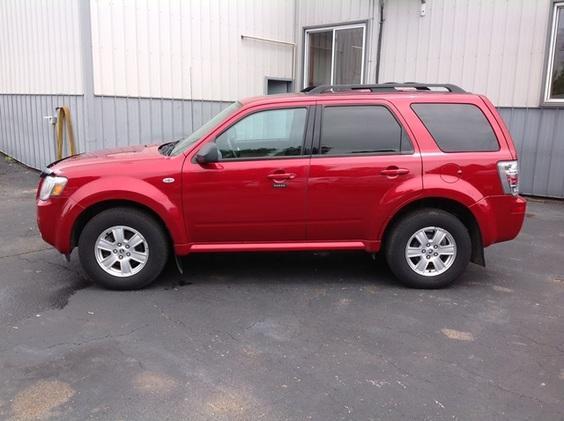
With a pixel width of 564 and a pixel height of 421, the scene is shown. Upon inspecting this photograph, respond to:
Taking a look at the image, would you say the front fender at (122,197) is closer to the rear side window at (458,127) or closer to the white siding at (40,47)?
the rear side window at (458,127)

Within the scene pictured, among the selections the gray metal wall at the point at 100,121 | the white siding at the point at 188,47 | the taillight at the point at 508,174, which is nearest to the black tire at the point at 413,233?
the taillight at the point at 508,174

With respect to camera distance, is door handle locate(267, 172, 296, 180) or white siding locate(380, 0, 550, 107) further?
white siding locate(380, 0, 550, 107)

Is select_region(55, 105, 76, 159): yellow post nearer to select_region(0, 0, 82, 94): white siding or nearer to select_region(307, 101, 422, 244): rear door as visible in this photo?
select_region(0, 0, 82, 94): white siding

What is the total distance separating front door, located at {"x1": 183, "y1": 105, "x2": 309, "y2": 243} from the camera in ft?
15.1

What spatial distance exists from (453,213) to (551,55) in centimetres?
567

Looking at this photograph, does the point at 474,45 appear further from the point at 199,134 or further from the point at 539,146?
the point at 199,134

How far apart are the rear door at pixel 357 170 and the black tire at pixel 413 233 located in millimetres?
197

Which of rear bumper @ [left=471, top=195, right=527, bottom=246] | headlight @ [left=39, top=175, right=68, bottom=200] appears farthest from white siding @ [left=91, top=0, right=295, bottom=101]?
rear bumper @ [left=471, top=195, right=527, bottom=246]

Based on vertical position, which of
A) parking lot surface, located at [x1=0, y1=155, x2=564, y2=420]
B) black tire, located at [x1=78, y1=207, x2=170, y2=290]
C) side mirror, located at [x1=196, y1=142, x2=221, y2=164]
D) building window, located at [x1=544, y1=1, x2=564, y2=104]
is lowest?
parking lot surface, located at [x1=0, y1=155, x2=564, y2=420]

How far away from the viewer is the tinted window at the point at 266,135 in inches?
185

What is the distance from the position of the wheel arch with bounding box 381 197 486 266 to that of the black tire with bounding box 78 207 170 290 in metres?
2.08

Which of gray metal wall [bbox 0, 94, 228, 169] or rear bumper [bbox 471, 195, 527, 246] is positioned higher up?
gray metal wall [bbox 0, 94, 228, 169]

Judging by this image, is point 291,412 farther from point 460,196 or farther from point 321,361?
point 460,196

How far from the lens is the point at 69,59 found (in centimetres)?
905
